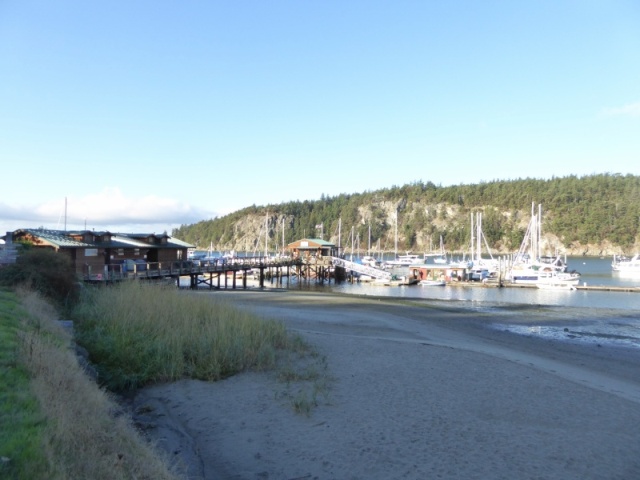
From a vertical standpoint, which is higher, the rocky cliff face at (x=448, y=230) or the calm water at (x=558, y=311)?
the rocky cliff face at (x=448, y=230)

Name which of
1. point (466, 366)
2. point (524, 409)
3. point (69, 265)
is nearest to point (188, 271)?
point (69, 265)

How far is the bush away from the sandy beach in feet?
35.9

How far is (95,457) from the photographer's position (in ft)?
17.9

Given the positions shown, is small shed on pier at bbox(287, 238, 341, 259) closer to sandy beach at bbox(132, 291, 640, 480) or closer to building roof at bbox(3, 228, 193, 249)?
building roof at bbox(3, 228, 193, 249)

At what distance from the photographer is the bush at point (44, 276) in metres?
19.5

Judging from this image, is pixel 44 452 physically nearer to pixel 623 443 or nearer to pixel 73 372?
pixel 73 372

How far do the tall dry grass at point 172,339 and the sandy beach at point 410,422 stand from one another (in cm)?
66

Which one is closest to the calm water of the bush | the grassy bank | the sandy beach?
the sandy beach

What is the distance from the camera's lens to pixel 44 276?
1986cm

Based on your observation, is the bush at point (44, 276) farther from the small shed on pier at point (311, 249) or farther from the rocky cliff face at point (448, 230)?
the rocky cliff face at point (448, 230)

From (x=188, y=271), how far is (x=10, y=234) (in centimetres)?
1541

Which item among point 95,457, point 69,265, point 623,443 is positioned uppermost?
point 69,265

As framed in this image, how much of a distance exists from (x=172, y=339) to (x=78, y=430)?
7.60 m

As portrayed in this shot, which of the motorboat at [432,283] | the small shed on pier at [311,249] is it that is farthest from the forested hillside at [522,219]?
the motorboat at [432,283]
